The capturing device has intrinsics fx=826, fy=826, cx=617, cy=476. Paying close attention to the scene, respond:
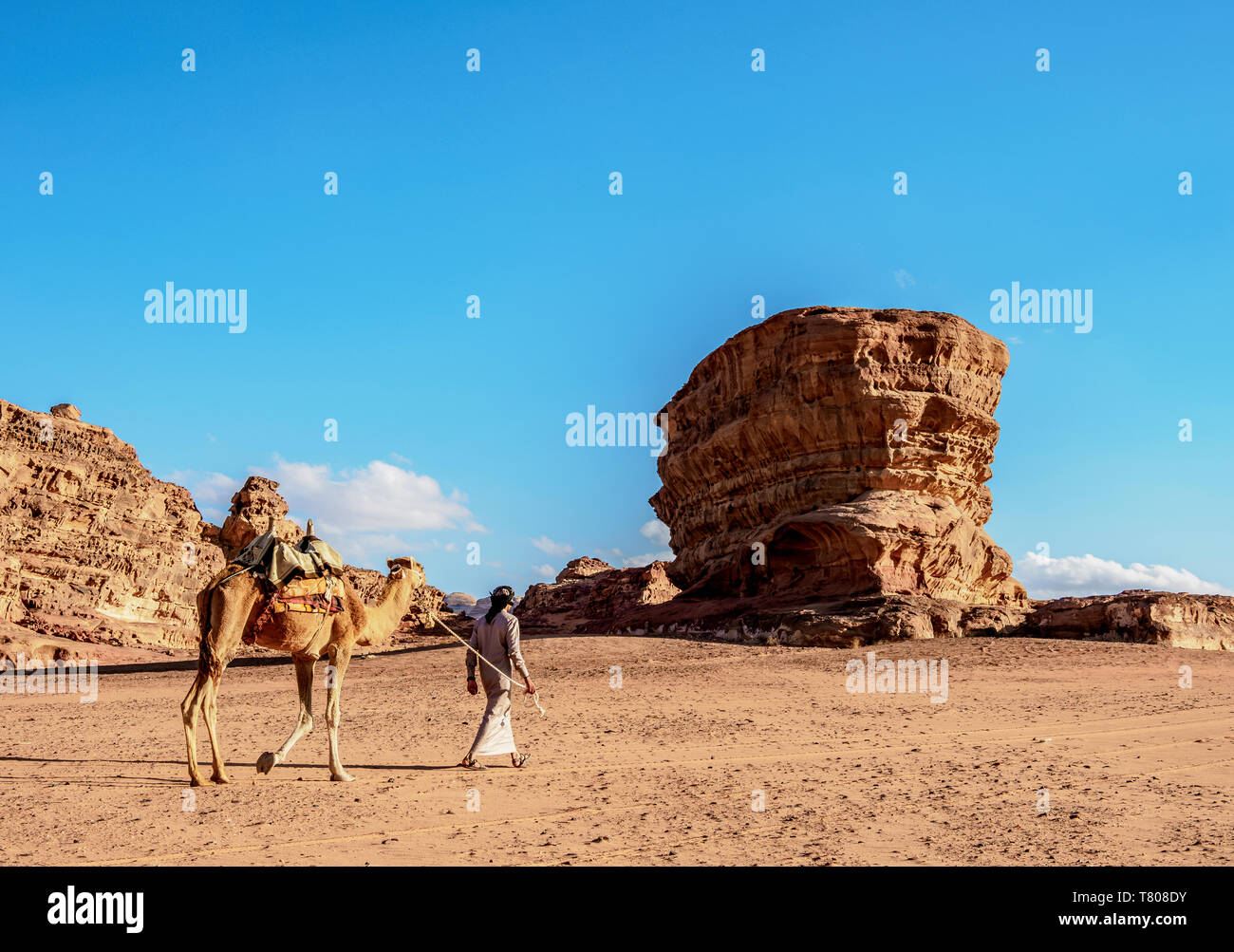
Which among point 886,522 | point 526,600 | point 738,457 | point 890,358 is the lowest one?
point 526,600

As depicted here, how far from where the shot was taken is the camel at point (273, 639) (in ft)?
27.8

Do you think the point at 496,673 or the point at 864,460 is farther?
the point at 864,460

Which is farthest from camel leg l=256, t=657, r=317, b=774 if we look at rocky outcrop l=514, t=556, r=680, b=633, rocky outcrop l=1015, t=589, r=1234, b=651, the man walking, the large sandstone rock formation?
rocky outcrop l=514, t=556, r=680, b=633

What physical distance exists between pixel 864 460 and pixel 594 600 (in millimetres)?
15871

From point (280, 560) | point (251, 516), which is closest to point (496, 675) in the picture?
point (280, 560)

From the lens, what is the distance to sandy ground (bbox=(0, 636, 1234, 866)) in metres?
5.85

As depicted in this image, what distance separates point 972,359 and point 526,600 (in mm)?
29035

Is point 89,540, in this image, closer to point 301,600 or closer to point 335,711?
point 301,600

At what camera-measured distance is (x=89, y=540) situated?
36750mm

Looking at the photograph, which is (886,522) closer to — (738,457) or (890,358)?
(890,358)

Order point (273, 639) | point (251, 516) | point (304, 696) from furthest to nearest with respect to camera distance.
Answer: point (251, 516)
point (304, 696)
point (273, 639)

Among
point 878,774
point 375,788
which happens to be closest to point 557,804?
point 375,788

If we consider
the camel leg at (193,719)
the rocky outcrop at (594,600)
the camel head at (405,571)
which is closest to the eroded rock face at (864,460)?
the rocky outcrop at (594,600)
